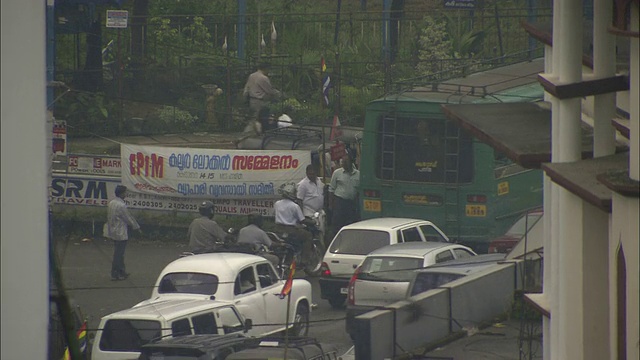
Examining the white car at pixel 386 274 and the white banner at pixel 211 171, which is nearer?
the white car at pixel 386 274

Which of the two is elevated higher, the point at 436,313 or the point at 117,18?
the point at 117,18

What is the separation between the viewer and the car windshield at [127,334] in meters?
9.17

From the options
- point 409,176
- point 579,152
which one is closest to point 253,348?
point 579,152

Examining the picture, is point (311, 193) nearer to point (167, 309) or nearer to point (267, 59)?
point (167, 309)

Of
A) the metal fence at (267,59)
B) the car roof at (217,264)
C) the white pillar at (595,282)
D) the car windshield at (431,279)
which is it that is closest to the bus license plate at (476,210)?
the metal fence at (267,59)

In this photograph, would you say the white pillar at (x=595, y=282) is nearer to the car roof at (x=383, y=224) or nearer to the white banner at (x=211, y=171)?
the car roof at (x=383, y=224)

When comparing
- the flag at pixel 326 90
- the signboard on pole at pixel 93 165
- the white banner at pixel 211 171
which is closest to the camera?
the signboard on pole at pixel 93 165

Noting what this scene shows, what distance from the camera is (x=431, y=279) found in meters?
10.7

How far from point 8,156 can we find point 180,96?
1803 centimetres

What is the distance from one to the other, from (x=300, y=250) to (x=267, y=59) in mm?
7223

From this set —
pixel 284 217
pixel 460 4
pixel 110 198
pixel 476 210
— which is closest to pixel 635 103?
pixel 284 217

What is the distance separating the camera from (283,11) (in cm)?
2108

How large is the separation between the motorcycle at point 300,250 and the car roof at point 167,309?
2283 millimetres

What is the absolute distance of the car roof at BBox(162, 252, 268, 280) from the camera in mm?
10562
